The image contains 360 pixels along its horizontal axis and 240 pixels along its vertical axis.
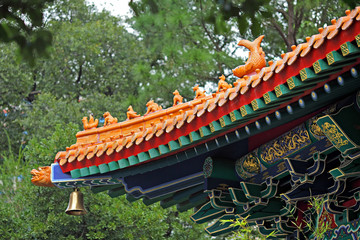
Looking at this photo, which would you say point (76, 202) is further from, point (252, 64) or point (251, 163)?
point (252, 64)

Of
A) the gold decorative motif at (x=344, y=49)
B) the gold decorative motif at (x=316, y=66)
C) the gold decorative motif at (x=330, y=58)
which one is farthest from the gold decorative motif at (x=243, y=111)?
the gold decorative motif at (x=344, y=49)

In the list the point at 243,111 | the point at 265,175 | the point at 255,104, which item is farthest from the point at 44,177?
the point at 255,104

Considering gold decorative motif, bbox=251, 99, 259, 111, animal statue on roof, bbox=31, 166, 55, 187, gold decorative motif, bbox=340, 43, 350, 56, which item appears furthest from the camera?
animal statue on roof, bbox=31, 166, 55, 187

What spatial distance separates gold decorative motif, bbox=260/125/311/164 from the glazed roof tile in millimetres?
591

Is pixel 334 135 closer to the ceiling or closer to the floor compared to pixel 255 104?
closer to the floor

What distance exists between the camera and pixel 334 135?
16.5ft

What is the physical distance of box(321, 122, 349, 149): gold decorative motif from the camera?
196 inches

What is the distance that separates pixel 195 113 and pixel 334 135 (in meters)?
1.15

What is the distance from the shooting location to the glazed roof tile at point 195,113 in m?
4.26

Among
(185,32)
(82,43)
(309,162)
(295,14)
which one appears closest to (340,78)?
(309,162)

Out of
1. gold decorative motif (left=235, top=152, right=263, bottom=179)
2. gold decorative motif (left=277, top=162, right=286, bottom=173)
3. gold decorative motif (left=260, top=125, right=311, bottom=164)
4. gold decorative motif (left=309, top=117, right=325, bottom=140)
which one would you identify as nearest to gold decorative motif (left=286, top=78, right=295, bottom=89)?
gold decorative motif (left=309, top=117, right=325, bottom=140)

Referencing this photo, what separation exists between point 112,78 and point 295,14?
676cm

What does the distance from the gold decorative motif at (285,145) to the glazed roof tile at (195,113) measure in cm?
59

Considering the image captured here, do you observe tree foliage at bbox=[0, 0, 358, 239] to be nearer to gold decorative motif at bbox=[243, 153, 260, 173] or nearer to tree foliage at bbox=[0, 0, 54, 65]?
tree foliage at bbox=[0, 0, 54, 65]
